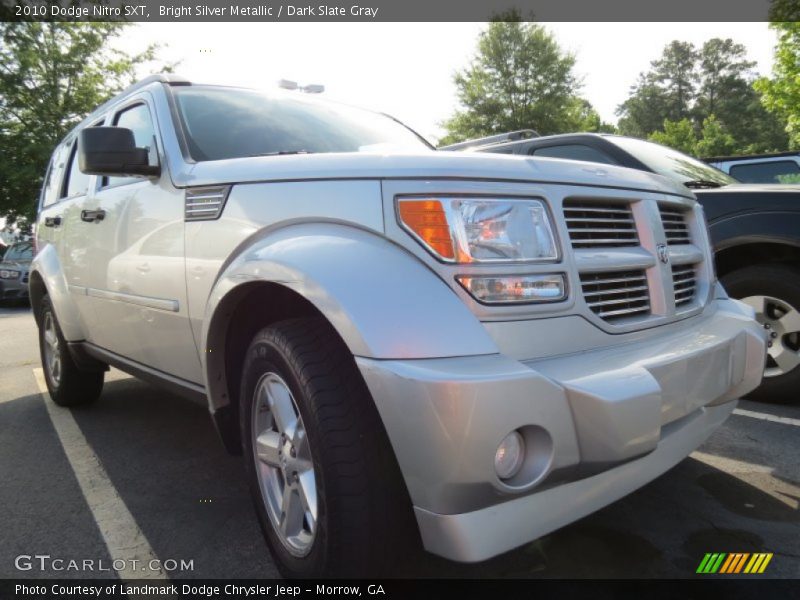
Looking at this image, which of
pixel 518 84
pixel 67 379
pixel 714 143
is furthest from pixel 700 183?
pixel 714 143

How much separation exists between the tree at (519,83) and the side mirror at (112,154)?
96.3 ft

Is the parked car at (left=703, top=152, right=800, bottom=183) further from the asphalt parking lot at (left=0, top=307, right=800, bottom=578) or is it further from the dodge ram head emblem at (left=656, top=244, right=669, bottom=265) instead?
the dodge ram head emblem at (left=656, top=244, right=669, bottom=265)

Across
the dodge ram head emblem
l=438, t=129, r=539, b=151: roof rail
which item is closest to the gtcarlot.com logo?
the dodge ram head emblem

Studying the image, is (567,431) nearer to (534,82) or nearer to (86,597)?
(86,597)

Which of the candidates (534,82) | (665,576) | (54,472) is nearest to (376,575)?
(665,576)

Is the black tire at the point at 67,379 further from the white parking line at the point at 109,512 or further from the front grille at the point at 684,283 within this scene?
the front grille at the point at 684,283

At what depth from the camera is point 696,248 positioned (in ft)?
8.09

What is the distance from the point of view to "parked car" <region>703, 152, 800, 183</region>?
698 centimetres

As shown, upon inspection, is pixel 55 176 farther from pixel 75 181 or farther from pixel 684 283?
pixel 684 283

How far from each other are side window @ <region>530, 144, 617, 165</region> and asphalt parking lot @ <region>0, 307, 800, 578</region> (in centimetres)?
194

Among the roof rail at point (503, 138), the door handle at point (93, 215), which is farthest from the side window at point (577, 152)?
the door handle at point (93, 215)

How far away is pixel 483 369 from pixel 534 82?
31.9 m

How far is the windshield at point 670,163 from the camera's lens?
164 inches

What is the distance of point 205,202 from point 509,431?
149cm
